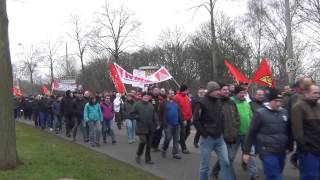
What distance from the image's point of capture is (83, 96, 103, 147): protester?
638 inches

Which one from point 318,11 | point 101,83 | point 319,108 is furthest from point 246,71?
point 319,108

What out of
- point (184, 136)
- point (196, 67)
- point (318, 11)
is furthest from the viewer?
point (196, 67)

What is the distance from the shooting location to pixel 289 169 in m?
10.7

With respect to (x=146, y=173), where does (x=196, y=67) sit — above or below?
above

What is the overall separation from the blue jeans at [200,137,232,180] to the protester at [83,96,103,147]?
801cm

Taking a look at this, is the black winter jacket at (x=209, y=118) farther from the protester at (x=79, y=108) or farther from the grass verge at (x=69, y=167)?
the protester at (x=79, y=108)

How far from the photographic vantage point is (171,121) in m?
12.9

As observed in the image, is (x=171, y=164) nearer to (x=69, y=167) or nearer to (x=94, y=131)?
(x=69, y=167)

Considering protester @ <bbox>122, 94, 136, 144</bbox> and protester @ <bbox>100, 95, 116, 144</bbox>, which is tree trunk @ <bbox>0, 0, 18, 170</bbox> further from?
protester @ <bbox>100, 95, 116, 144</bbox>

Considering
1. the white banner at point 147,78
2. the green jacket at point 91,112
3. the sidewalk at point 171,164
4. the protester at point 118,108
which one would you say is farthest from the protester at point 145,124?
the white banner at point 147,78

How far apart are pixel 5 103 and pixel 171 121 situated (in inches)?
157

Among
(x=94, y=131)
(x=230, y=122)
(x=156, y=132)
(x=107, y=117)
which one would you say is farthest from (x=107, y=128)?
(x=230, y=122)

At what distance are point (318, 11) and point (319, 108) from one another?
19.0m

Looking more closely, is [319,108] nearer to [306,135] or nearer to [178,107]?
[306,135]
